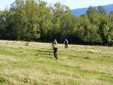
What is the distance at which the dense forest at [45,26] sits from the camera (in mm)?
62281

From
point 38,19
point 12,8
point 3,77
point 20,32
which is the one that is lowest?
point 3,77

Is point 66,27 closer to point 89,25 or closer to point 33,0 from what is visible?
point 89,25

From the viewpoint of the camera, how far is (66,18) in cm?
6894

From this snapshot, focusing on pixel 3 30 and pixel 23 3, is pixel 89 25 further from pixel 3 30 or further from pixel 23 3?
pixel 3 30

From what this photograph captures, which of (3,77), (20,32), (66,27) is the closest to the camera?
(3,77)

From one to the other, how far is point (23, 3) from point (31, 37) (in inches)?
489

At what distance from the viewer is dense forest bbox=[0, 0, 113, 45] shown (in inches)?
2452

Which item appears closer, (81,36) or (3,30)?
(81,36)

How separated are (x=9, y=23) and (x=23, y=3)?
31.4 ft

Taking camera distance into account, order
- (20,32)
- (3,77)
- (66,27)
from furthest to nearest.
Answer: (66,27) → (20,32) → (3,77)

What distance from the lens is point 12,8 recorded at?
213 feet

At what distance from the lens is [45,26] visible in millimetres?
63094

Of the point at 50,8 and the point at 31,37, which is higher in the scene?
the point at 50,8

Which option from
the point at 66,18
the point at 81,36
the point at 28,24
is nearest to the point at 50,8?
the point at 66,18
